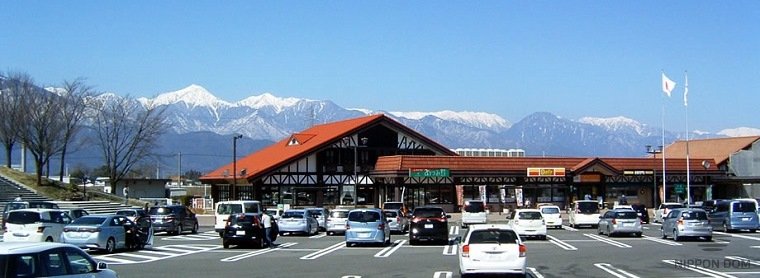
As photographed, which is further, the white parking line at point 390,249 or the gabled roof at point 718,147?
the gabled roof at point 718,147

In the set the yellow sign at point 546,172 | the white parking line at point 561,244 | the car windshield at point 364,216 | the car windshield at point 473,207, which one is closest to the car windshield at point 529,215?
the white parking line at point 561,244

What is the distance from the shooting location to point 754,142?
3233 inches

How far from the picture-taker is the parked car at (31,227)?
98.6 ft

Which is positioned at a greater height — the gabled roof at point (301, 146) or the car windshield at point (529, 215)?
the gabled roof at point (301, 146)

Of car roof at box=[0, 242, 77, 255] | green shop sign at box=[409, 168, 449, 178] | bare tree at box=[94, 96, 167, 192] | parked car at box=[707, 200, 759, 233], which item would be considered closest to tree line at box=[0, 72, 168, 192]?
bare tree at box=[94, 96, 167, 192]

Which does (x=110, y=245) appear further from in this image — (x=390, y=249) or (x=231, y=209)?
(x=231, y=209)

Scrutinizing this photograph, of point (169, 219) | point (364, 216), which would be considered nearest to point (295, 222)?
point (169, 219)

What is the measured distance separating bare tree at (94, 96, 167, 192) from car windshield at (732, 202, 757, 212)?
54857 millimetres

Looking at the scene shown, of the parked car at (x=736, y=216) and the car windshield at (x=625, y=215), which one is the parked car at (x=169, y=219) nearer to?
the car windshield at (x=625, y=215)

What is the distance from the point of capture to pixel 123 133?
8456 centimetres

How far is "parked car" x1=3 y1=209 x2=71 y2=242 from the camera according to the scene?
98.6 ft

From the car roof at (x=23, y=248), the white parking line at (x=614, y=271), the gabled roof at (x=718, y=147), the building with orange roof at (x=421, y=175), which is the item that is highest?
the gabled roof at (x=718, y=147)

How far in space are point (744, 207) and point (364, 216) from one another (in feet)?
67.4

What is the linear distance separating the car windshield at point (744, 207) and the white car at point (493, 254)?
2672cm
